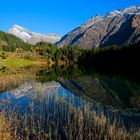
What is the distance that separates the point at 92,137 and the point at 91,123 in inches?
166

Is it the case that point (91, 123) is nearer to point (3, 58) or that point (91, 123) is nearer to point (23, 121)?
point (23, 121)

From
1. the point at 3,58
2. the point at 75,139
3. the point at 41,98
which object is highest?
the point at 3,58

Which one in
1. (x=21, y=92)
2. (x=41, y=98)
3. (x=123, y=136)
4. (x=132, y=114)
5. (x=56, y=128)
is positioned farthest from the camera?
(x=21, y=92)

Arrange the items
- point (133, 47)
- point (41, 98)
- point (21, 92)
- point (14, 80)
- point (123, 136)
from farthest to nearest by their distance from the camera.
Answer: point (133, 47), point (14, 80), point (21, 92), point (41, 98), point (123, 136)

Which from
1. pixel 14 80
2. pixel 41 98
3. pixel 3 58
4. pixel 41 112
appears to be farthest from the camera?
pixel 3 58

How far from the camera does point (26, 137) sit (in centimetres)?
2931

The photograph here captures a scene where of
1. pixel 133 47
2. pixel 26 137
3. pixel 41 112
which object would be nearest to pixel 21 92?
pixel 41 112

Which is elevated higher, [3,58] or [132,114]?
[3,58]

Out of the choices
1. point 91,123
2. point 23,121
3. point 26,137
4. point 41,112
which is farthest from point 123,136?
point 41,112

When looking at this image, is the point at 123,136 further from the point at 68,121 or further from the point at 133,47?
the point at 133,47

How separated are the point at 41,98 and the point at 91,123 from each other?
18.0 m

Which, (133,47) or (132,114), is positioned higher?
(133,47)

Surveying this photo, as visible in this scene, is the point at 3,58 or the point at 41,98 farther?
the point at 3,58

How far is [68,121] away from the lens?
111ft
